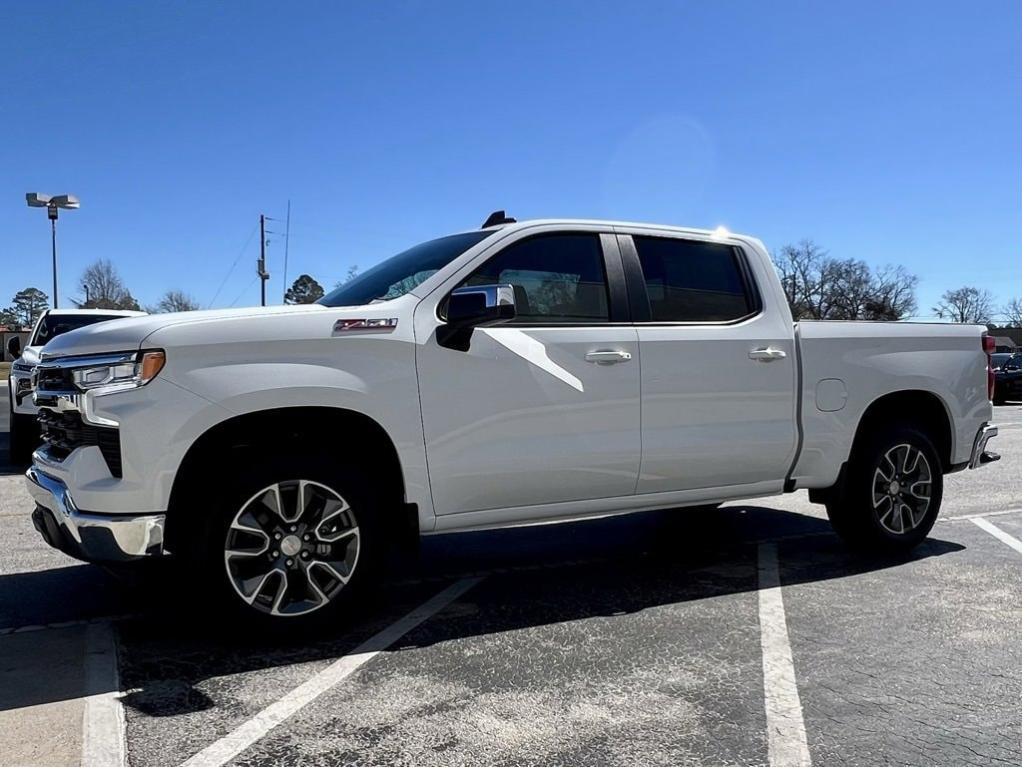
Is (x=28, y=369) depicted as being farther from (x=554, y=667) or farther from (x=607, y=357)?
(x=554, y=667)

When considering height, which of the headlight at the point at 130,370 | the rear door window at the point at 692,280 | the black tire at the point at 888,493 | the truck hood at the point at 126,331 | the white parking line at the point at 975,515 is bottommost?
the white parking line at the point at 975,515

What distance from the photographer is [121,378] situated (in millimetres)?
3621

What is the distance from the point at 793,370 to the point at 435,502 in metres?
2.37

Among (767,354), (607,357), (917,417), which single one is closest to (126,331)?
(607,357)

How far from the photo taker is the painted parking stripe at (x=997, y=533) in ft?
19.9

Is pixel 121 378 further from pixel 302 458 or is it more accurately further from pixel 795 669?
pixel 795 669

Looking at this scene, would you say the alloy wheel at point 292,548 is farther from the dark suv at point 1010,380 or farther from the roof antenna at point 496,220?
the dark suv at point 1010,380

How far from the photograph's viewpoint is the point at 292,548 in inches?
152

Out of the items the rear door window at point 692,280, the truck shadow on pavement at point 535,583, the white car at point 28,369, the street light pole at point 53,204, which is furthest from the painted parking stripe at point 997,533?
the street light pole at point 53,204

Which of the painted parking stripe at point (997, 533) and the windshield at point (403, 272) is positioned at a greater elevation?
the windshield at point (403, 272)

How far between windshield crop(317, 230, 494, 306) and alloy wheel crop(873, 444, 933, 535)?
3058mm

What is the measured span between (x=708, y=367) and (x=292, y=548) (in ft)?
8.05

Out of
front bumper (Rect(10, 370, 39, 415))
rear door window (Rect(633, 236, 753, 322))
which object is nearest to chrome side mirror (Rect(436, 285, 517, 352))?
rear door window (Rect(633, 236, 753, 322))

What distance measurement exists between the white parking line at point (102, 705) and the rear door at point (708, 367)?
2.72m
